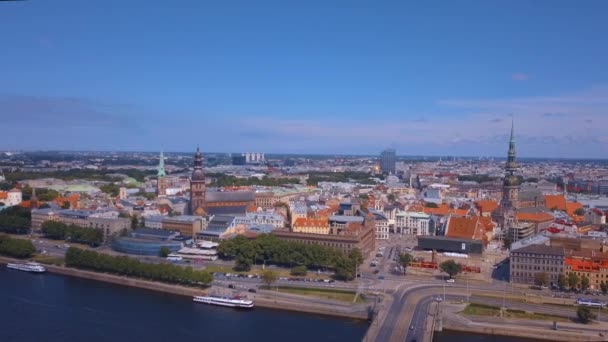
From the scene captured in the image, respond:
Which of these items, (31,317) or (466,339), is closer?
(466,339)

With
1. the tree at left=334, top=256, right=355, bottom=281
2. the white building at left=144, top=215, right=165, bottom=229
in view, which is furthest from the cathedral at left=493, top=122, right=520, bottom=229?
the white building at left=144, top=215, right=165, bottom=229

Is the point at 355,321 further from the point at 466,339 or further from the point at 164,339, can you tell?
the point at 164,339

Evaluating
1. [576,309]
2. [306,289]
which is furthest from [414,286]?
[576,309]

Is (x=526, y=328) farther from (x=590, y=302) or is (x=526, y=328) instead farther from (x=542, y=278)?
(x=542, y=278)

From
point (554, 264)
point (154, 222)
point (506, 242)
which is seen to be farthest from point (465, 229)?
point (154, 222)

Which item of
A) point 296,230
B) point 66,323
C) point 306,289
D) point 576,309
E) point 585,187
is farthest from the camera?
point 585,187
